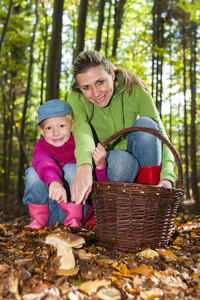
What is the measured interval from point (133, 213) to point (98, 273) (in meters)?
0.47

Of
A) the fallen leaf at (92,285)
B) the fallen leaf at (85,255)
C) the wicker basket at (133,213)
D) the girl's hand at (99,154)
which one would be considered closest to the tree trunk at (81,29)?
the girl's hand at (99,154)

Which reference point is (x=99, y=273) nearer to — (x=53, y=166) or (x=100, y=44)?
(x=53, y=166)

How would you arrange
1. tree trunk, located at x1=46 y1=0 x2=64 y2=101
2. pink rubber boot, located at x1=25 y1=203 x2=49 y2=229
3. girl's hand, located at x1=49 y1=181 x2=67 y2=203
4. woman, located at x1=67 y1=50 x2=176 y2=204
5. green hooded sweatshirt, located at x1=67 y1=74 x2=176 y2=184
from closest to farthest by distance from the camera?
girl's hand, located at x1=49 y1=181 x2=67 y2=203 < woman, located at x1=67 y1=50 x2=176 y2=204 < pink rubber boot, located at x1=25 y1=203 x2=49 y2=229 < green hooded sweatshirt, located at x1=67 y1=74 x2=176 y2=184 < tree trunk, located at x1=46 y1=0 x2=64 y2=101

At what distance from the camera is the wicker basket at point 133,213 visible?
1801 mm

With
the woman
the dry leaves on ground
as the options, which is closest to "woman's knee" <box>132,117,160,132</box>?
the woman

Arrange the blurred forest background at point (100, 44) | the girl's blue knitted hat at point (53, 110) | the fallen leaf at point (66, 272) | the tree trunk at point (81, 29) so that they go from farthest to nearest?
the blurred forest background at point (100, 44)
the tree trunk at point (81, 29)
the girl's blue knitted hat at point (53, 110)
the fallen leaf at point (66, 272)

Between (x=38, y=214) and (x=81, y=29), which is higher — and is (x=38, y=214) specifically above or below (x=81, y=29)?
below

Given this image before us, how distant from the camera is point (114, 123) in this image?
2.71 meters

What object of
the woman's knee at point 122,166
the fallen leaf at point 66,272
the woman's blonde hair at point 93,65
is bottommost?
A: the fallen leaf at point 66,272

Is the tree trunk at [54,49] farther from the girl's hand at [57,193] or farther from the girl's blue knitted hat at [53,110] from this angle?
the girl's hand at [57,193]

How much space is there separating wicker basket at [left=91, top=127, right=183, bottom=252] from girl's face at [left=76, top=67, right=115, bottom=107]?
2.97ft

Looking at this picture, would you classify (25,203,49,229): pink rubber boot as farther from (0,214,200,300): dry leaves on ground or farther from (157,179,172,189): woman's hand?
(157,179,172,189): woman's hand

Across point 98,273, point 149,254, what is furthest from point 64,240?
point 149,254

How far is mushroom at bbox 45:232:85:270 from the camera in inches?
60.4
